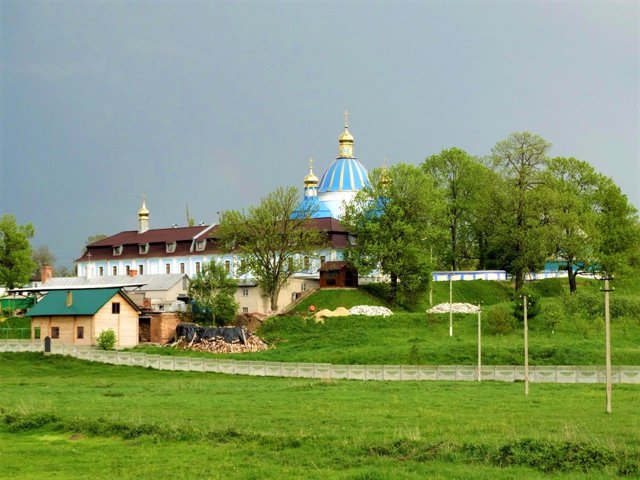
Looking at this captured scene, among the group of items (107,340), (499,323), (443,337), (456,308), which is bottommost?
(443,337)

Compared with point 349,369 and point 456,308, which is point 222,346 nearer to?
point 349,369

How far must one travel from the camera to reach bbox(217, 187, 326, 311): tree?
76500 mm

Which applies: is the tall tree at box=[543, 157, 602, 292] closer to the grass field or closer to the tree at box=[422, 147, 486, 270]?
the tree at box=[422, 147, 486, 270]

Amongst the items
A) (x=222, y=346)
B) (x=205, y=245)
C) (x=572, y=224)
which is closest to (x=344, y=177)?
(x=205, y=245)

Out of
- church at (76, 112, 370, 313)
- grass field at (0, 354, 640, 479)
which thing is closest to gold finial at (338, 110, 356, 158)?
church at (76, 112, 370, 313)

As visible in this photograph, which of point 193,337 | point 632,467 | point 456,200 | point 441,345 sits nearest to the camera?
point 632,467

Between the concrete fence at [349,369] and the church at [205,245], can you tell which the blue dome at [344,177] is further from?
the concrete fence at [349,369]

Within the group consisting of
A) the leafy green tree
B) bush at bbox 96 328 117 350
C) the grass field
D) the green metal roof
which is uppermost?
the leafy green tree

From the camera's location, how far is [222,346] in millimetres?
64938

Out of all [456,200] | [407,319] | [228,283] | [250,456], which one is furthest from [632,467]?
[456,200]

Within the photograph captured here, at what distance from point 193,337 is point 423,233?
20.6 metres

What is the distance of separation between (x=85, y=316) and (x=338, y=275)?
78.0ft

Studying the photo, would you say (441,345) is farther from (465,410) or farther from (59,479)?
(59,479)

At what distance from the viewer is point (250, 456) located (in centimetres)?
2495
